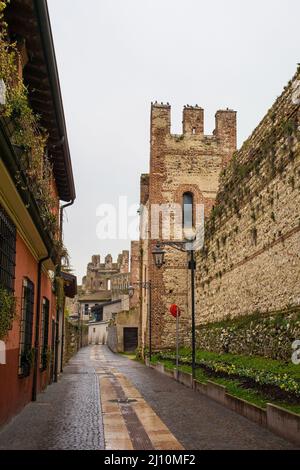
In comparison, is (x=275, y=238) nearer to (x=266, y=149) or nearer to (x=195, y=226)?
(x=266, y=149)

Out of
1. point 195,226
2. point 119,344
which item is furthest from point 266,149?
point 119,344

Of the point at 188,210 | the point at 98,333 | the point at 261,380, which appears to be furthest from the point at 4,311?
the point at 98,333

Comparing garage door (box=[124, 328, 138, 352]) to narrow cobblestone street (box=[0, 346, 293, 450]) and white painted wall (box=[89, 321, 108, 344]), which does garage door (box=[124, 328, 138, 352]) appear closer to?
white painted wall (box=[89, 321, 108, 344])

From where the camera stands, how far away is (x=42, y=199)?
9.75m

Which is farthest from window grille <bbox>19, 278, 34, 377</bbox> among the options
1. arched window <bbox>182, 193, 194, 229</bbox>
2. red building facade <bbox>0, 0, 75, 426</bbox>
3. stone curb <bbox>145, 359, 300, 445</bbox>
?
arched window <bbox>182, 193, 194, 229</bbox>

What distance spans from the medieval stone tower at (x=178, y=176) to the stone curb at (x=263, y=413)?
54.0 feet

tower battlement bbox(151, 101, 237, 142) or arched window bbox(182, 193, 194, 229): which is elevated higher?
tower battlement bbox(151, 101, 237, 142)

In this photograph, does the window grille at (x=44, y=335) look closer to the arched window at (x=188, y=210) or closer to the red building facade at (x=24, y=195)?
the red building facade at (x=24, y=195)

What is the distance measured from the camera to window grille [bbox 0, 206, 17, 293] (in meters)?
7.23

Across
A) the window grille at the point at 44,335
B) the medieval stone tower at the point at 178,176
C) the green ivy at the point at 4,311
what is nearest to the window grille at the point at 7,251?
the green ivy at the point at 4,311

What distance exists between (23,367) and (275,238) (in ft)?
24.4

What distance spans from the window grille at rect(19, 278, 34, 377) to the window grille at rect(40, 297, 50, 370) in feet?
7.10

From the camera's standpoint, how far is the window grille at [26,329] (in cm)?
937

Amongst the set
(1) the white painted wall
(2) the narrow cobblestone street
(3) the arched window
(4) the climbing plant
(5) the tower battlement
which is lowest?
(1) the white painted wall
